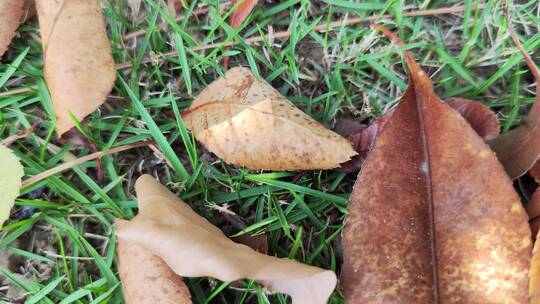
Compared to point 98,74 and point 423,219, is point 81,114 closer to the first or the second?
point 98,74

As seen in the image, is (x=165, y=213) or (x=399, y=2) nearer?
(x=165, y=213)

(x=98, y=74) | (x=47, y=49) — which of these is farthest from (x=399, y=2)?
(x=47, y=49)

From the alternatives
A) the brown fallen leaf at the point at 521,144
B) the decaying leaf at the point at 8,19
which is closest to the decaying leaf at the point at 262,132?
the brown fallen leaf at the point at 521,144

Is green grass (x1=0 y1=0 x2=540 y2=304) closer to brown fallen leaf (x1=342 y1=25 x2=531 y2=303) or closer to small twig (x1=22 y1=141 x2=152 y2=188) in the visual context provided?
small twig (x1=22 y1=141 x2=152 y2=188)

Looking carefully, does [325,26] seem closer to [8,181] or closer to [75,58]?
[75,58]

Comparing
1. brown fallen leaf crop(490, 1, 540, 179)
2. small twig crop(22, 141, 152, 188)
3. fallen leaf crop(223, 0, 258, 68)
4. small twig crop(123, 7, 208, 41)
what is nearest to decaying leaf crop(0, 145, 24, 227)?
small twig crop(22, 141, 152, 188)

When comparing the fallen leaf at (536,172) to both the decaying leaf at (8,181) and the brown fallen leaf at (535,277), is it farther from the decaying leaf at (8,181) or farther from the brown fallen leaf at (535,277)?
the decaying leaf at (8,181)

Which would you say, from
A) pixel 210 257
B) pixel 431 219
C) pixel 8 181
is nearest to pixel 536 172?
pixel 431 219
